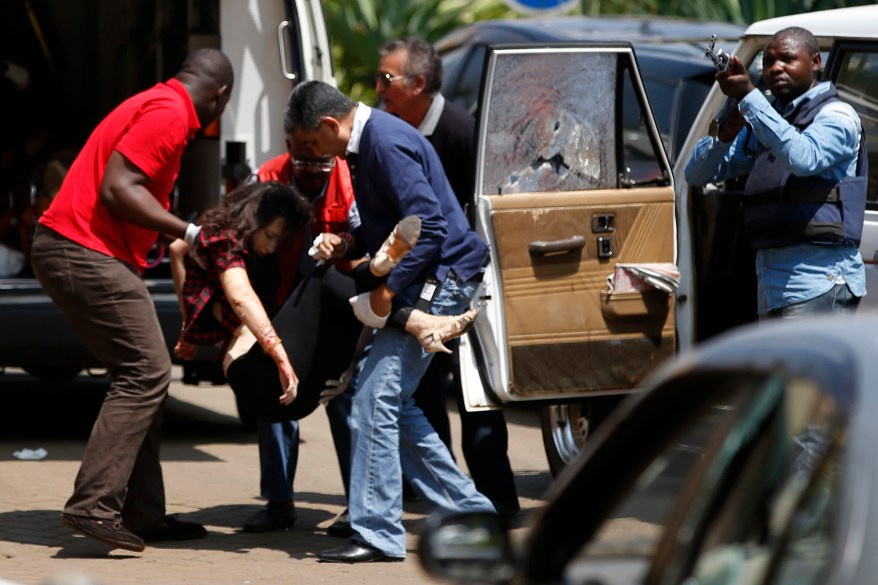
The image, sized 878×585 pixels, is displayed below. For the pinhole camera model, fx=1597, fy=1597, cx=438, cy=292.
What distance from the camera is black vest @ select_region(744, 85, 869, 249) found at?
5.48 meters

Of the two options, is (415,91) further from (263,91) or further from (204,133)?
(204,133)

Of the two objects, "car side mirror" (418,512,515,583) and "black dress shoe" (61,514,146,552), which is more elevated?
"car side mirror" (418,512,515,583)

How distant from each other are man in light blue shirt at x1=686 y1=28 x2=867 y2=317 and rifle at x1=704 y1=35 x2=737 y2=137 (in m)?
0.12

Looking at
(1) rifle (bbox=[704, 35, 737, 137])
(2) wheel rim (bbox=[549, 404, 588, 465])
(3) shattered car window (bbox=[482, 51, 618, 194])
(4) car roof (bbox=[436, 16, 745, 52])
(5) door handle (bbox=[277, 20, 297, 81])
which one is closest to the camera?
(1) rifle (bbox=[704, 35, 737, 137])

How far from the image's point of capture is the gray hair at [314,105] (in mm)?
5523

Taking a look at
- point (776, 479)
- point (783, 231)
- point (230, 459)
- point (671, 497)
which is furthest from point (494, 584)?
point (230, 459)

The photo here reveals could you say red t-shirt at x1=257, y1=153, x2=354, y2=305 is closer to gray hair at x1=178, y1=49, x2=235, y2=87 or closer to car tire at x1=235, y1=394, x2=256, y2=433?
gray hair at x1=178, y1=49, x2=235, y2=87

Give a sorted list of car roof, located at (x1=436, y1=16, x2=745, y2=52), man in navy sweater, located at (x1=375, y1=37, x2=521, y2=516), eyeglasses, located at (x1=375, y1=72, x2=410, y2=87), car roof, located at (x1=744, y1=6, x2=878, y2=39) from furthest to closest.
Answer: car roof, located at (x1=436, y1=16, x2=745, y2=52) → eyeglasses, located at (x1=375, y1=72, x2=410, y2=87) → man in navy sweater, located at (x1=375, y1=37, x2=521, y2=516) → car roof, located at (x1=744, y1=6, x2=878, y2=39)

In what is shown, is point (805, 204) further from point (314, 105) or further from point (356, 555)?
point (356, 555)

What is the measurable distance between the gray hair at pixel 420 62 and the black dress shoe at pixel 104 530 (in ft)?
7.24

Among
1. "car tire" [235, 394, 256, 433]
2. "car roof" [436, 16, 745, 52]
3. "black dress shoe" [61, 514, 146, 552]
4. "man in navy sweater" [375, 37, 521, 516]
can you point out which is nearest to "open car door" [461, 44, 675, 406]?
"man in navy sweater" [375, 37, 521, 516]

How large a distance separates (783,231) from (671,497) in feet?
10.3

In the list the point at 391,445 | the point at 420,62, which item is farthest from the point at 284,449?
the point at 420,62

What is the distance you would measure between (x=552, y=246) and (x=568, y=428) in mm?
1127
